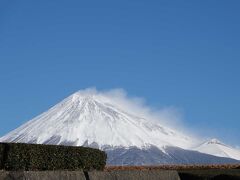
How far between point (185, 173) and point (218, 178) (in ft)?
3.88

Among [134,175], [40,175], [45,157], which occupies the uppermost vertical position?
[45,157]

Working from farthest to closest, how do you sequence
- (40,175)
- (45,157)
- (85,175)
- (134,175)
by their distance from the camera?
(45,157)
(134,175)
(85,175)
(40,175)

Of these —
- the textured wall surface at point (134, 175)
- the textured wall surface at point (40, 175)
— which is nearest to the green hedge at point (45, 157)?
the textured wall surface at point (40, 175)

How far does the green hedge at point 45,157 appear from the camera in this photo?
19016mm

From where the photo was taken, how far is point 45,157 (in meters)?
19.6

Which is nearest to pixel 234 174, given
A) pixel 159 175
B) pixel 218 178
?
pixel 218 178

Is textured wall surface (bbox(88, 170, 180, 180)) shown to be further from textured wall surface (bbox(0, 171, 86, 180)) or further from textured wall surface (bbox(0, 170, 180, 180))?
textured wall surface (bbox(0, 171, 86, 180))

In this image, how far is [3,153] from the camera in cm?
1898

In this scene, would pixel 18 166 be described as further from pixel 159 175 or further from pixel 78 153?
pixel 159 175

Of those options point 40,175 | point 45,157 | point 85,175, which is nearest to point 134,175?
point 85,175

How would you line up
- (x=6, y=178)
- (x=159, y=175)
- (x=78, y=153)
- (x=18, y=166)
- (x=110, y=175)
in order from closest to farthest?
(x=6, y=178), (x=110, y=175), (x=159, y=175), (x=18, y=166), (x=78, y=153)

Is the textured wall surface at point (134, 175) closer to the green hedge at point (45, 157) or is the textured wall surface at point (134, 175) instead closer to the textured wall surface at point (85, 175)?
the textured wall surface at point (85, 175)

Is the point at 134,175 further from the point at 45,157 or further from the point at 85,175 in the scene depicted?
the point at 45,157

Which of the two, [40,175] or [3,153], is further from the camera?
[3,153]
